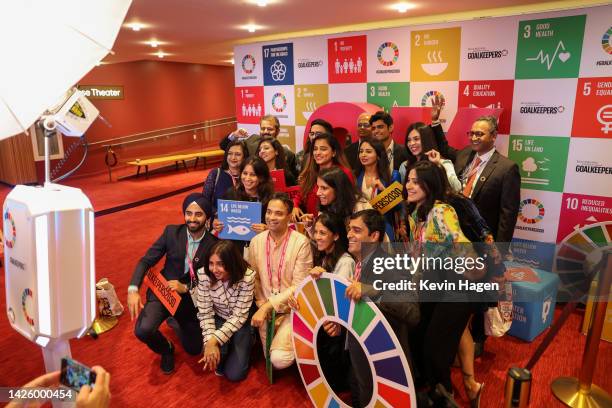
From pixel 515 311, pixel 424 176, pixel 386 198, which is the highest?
pixel 424 176

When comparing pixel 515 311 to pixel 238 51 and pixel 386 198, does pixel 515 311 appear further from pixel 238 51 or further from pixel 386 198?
pixel 238 51

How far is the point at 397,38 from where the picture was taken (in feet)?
15.5

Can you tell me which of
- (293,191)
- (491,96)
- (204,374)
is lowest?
(204,374)

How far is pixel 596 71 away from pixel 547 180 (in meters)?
0.97

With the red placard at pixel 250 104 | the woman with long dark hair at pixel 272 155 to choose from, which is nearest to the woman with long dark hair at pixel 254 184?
the woman with long dark hair at pixel 272 155

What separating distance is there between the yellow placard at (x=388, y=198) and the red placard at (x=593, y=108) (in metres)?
1.82

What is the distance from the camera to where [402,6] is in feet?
14.0

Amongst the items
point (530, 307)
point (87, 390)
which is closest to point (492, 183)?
point (530, 307)

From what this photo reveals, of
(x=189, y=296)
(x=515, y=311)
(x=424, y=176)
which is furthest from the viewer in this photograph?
(x=515, y=311)

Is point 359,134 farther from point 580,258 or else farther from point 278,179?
point 580,258

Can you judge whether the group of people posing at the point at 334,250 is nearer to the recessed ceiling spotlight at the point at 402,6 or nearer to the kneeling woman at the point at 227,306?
the kneeling woman at the point at 227,306

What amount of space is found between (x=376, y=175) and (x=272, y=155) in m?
0.95

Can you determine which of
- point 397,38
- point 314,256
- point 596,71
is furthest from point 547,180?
point 314,256

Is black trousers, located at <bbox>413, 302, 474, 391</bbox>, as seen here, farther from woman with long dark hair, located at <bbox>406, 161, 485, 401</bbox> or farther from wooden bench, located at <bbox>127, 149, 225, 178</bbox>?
wooden bench, located at <bbox>127, 149, 225, 178</bbox>
